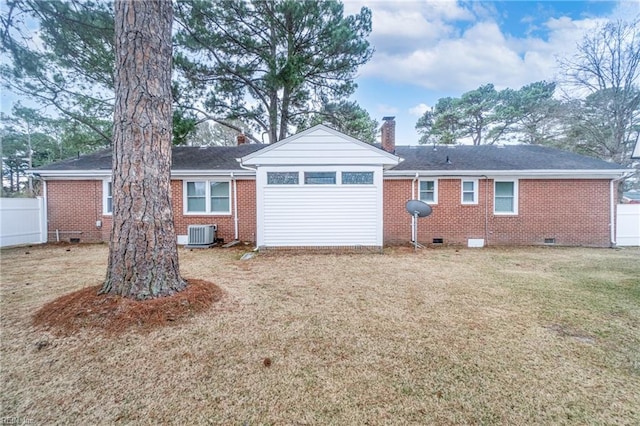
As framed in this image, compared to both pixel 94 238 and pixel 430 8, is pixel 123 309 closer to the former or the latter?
pixel 94 238

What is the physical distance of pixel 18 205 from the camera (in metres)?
9.27

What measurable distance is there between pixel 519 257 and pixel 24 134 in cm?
3720

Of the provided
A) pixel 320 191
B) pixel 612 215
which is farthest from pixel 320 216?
pixel 612 215

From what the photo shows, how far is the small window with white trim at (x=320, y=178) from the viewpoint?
8.04 metres

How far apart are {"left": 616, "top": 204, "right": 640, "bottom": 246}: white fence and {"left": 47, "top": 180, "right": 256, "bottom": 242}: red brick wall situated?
14.0 m

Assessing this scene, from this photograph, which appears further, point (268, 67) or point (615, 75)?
point (615, 75)

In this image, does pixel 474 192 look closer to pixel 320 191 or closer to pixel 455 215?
pixel 455 215

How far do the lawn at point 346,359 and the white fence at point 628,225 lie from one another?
7.13 metres

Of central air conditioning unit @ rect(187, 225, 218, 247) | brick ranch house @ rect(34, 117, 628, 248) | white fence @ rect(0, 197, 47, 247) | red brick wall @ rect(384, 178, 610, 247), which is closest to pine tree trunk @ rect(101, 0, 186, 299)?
→ brick ranch house @ rect(34, 117, 628, 248)

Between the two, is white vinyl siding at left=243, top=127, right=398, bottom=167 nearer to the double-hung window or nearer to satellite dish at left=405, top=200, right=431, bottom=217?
satellite dish at left=405, top=200, right=431, bottom=217

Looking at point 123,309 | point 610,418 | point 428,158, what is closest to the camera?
point 610,418

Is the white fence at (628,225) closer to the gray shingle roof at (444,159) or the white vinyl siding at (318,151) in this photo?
the gray shingle roof at (444,159)

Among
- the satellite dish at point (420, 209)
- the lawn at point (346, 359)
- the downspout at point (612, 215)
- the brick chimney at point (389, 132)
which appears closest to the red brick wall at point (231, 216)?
the lawn at point (346, 359)

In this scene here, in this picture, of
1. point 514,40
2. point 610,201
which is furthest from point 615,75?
point 610,201
